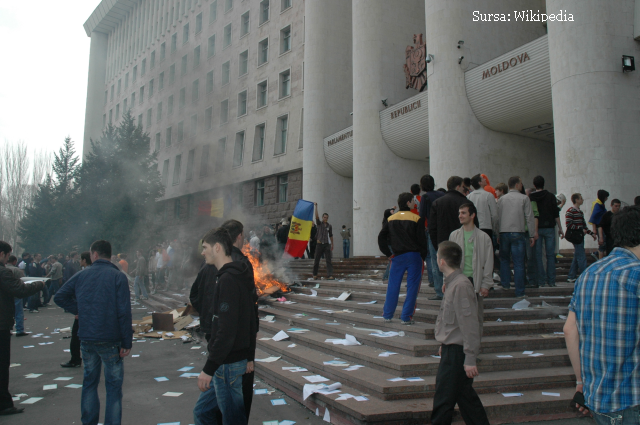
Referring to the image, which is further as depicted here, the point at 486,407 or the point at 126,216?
the point at 126,216

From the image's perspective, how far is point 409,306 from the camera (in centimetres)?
636

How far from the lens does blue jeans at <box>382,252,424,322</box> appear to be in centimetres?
636

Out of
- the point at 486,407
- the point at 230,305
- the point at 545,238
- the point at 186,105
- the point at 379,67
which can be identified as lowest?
the point at 486,407

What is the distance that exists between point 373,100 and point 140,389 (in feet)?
48.6

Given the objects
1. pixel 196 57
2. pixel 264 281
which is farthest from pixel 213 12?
pixel 264 281

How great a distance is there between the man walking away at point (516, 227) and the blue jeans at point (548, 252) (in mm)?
612

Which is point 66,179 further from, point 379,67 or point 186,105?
point 379,67

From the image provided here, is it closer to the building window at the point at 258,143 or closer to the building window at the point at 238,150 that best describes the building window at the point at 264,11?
the building window at the point at 258,143

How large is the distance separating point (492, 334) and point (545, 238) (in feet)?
9.57

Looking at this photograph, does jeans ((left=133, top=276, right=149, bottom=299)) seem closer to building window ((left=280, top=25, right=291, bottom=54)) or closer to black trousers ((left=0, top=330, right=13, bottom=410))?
black trousers ((left=0, top=330, right=13, bottom=410))

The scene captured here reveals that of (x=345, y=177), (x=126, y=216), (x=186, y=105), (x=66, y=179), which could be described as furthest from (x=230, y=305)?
(x=66, y=179)

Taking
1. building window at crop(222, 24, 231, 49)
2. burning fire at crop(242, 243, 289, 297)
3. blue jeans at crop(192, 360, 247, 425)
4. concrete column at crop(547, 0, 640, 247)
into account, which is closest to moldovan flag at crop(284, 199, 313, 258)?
burning fire at crop(242, 243, 289, 297)

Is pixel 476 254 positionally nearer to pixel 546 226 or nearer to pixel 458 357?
pixel 458 357

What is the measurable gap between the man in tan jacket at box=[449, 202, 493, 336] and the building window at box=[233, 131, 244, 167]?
26020mm
